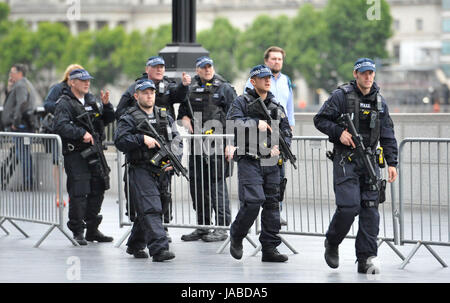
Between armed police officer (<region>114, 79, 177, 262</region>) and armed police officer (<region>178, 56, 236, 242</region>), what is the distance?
120 cm

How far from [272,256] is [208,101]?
2.30m

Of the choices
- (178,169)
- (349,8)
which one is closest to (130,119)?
(178,169)

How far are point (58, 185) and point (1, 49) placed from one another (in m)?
108

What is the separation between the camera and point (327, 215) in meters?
11.6

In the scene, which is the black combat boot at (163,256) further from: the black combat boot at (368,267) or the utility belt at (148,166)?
the black combat boot at (368,267)

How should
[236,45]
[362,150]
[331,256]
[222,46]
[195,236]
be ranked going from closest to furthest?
1. [362,150]
2. [331,256]
3. [195,236]
4. [222,46]
5. [236,45]

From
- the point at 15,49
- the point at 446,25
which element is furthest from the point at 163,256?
the point at 446,25

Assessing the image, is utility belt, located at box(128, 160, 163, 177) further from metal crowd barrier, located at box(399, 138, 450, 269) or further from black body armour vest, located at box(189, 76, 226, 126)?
metal crowd barrier, located at box(399, 138, 450, 269)

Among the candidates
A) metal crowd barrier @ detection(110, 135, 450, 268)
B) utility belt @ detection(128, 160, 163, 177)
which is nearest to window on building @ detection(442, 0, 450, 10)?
metal crowd barrier @ detection(110, 135, 450, 268)

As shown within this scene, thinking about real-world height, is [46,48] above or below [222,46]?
above

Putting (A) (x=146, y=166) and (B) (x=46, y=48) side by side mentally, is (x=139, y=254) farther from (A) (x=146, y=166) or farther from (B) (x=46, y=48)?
(B) (x=46, y=48)

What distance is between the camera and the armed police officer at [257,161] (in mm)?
10023

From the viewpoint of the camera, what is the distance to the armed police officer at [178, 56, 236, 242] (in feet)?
38.1

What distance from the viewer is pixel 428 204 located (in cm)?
1109
